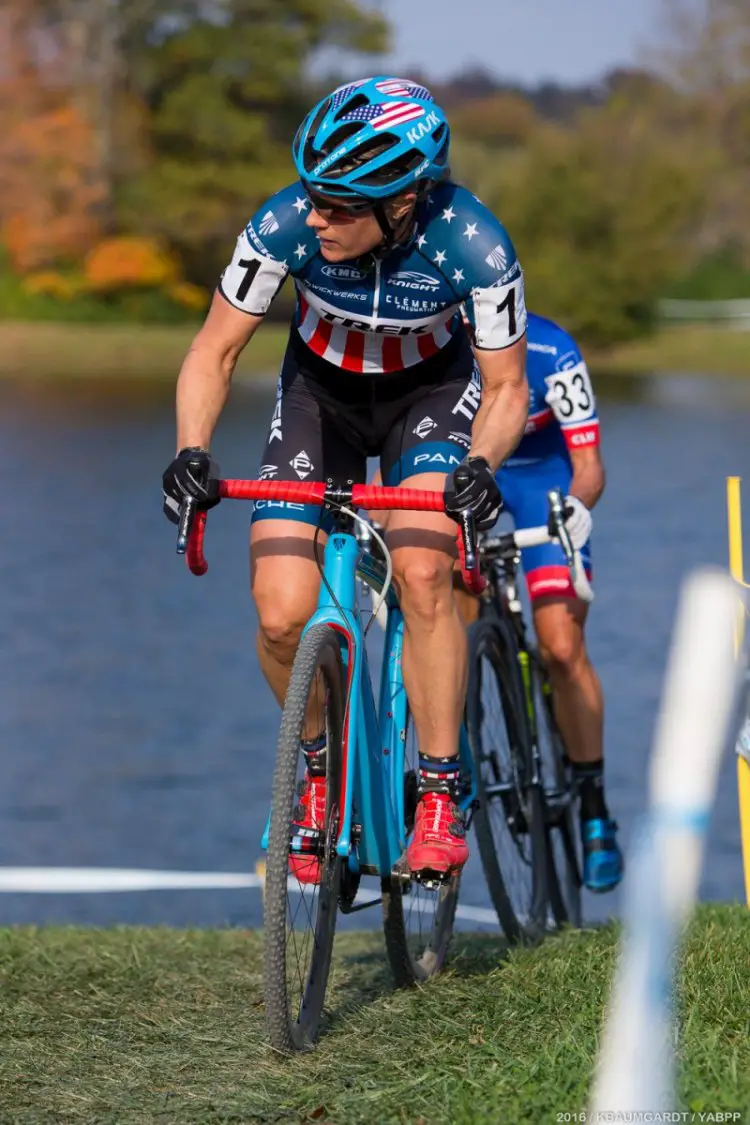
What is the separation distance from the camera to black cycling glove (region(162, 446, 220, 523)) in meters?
5.00

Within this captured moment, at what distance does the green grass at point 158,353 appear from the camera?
2435 inches

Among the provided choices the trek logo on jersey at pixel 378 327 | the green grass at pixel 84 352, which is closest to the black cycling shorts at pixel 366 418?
the trek logo on jersey at pixel 378 327

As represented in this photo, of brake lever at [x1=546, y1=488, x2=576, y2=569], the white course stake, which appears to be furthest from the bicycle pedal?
brake lever at [x1=546, y1=488, x2=576, y2=569]

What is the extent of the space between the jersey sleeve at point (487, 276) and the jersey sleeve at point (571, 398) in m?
1.92

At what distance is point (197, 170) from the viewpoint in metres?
68.8

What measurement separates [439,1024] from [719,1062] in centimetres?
91

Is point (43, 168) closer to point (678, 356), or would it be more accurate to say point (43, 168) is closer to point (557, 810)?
point (678, 356)

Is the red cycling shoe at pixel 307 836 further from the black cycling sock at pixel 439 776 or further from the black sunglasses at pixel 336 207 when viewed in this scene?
the black sunglasses at pixel 336 207

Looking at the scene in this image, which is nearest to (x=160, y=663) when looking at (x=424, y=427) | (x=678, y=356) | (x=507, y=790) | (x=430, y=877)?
(x=507, y=790)

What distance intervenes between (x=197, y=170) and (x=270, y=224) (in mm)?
64924

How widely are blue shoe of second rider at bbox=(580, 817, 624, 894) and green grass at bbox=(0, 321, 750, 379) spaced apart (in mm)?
51641

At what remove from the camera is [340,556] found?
17.2 ft

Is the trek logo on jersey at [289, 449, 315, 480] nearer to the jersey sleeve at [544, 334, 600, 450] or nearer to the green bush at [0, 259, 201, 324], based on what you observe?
the jersey sleeve at [544, 334, 600, 450]

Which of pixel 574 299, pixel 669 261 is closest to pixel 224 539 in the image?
pixel 574 299
